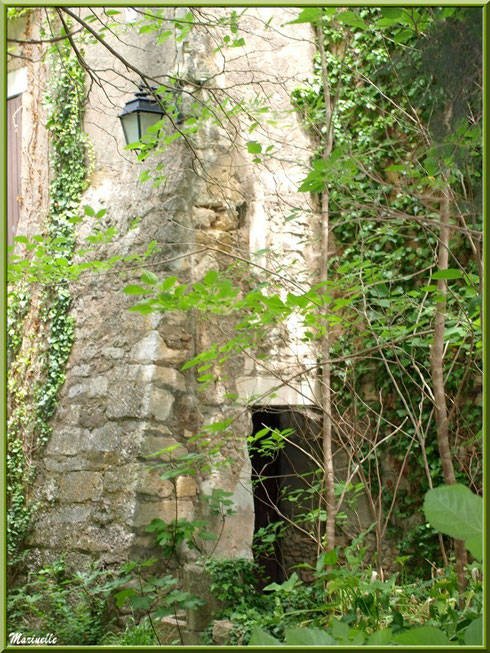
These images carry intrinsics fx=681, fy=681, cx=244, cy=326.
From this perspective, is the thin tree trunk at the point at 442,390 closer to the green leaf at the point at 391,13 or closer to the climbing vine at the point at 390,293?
the climbing vine at the point at 390,293

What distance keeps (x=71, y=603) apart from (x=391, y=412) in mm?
2206

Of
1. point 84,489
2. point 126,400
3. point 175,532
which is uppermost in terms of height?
point 126,400

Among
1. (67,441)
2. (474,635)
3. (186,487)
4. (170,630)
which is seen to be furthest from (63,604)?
(474,635)

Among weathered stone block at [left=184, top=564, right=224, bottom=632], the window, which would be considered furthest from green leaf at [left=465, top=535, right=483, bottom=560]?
the window

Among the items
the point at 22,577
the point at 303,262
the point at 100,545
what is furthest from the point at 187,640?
the point at 303,262

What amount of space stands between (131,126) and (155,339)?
123 centimetres

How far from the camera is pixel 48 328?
4.15 metres

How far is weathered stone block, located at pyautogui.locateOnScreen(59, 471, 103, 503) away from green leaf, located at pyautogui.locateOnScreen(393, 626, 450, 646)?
3.28 metres

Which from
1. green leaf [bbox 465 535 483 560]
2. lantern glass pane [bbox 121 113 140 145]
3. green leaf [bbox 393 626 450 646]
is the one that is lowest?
green leaf [bbox 393 626 450 646]

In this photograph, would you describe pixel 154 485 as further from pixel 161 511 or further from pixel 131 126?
pixel 131 126

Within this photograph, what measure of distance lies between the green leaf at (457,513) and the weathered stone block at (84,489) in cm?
341

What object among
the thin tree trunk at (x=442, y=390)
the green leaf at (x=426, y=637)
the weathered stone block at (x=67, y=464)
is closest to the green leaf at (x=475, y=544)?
the green leaf at (x=426, y=637)

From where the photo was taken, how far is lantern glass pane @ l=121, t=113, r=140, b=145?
328cm

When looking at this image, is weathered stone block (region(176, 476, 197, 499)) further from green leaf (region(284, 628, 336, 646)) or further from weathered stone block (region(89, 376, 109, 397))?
green leaf (region(284, 628, 336, 646))
